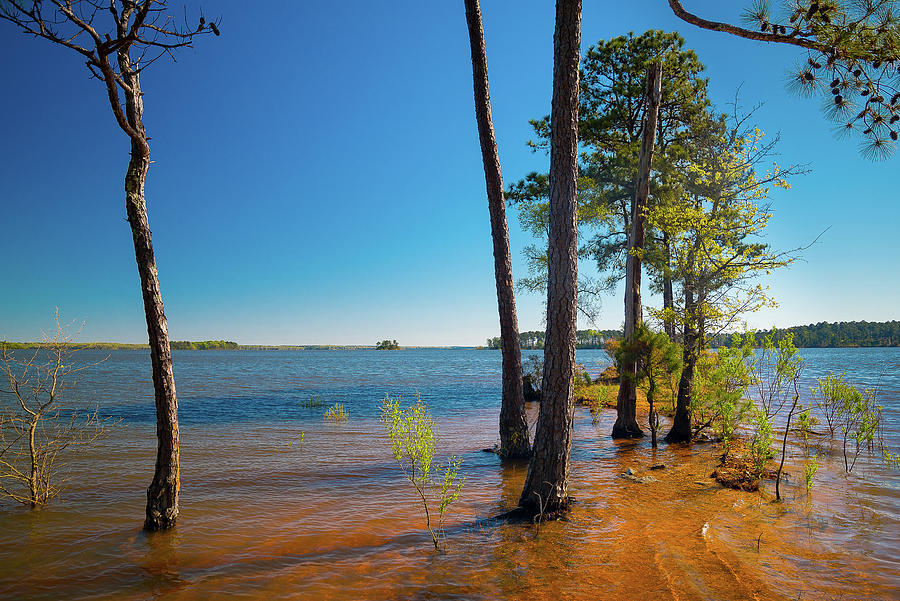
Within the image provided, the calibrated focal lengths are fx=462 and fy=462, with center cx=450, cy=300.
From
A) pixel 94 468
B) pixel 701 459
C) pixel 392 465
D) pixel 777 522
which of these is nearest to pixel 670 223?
pixel 701 459

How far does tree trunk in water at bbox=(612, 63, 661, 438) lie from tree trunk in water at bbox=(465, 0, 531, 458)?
11.9ft

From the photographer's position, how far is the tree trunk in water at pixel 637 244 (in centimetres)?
1188

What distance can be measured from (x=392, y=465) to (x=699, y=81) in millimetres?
18325

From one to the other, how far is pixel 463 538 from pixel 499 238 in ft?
19.9

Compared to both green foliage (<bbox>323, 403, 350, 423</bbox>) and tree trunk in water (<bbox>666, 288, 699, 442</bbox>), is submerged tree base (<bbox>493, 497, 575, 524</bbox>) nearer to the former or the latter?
tree trunk in water (<bbox>666, 288, 699, 442</bbox>)

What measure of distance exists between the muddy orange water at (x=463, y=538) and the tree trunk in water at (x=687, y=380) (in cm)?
98

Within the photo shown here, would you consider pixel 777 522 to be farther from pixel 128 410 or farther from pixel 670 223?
pixel 128 410

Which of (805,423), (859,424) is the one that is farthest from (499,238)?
(859,424)

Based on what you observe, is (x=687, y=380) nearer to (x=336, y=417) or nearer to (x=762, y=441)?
(x=762, y=441)

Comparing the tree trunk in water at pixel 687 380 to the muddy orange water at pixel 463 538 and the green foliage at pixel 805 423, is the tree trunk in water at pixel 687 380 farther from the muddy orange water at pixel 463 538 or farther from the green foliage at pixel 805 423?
the green foliage at pixel 805 423

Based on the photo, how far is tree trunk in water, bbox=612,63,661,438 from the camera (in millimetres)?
11883

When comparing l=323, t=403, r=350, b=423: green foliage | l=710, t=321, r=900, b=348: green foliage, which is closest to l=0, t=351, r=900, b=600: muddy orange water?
l=323, t=403, r=350, b=423: green foliage

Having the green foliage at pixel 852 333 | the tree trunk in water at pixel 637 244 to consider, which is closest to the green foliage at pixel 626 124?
the tree trunk in water at pixel 637 244

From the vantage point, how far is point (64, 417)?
17.9 metres
